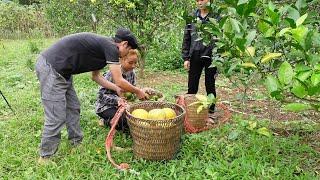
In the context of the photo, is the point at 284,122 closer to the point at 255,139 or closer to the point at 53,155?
the point at 255,139

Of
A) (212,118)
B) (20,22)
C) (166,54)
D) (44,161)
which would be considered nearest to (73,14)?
(166,54)

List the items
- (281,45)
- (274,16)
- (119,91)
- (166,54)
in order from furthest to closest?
(166,54)
(119,91)
(281,45)
(274,16)

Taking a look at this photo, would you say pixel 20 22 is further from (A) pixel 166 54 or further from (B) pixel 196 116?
(B) pixel 196 116

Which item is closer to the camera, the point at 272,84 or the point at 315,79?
the point at 315,79

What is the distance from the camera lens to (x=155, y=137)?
3539 millimetres

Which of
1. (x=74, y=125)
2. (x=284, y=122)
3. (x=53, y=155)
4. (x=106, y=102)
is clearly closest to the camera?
(x=53, y=155)

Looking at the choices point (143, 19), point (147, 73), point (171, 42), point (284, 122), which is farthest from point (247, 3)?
point (171, 42)

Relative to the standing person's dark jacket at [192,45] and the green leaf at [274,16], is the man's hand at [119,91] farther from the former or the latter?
the green leaf at [274,16]

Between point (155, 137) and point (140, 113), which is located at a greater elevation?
point (140, 113)

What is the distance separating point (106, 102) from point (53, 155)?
85 centimetres

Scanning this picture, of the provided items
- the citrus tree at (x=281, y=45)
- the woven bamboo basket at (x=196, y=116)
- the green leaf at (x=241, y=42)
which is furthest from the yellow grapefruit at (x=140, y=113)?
the green leaf at (x=241, y=42)

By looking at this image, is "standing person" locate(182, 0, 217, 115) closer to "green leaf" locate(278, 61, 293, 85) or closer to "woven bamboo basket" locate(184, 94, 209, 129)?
"woven bamboo basket" locate(184, 94, 209, 129)

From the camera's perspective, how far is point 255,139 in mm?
4027

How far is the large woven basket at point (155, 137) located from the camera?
350cm
